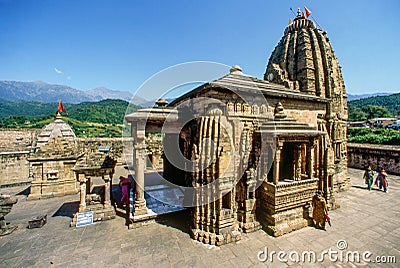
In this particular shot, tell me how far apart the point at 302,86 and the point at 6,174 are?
2777 cm

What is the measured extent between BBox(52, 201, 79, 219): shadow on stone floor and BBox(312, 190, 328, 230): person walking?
488 inches

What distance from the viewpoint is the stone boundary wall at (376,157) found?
18562 millimetres

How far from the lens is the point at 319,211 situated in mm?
8547

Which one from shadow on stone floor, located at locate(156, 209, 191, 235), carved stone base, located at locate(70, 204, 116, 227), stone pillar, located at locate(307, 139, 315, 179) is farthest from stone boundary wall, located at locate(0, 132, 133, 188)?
stone pillar, located at locate(307, 139, 315, 179)

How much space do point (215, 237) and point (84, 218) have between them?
6.39 m

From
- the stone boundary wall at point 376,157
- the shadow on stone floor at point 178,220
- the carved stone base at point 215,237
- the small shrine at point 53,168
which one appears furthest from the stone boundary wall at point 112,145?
the stone boundary wall at point 376,157

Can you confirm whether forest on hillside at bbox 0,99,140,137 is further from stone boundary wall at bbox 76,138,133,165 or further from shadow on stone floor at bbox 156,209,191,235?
shadow on stone floor at bbox 156,209,191,235

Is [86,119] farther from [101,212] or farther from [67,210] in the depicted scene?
[101,212]

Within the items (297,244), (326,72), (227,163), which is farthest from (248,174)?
(326,72)

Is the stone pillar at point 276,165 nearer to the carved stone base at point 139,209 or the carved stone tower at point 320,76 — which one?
the carved stone base at point 139,209

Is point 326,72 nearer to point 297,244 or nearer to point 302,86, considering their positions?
point 302,86

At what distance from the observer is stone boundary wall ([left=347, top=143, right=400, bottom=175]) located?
1856 centimetres

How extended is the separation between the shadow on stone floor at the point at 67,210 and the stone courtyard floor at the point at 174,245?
13 cm

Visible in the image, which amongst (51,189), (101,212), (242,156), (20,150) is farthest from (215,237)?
(20,150)
